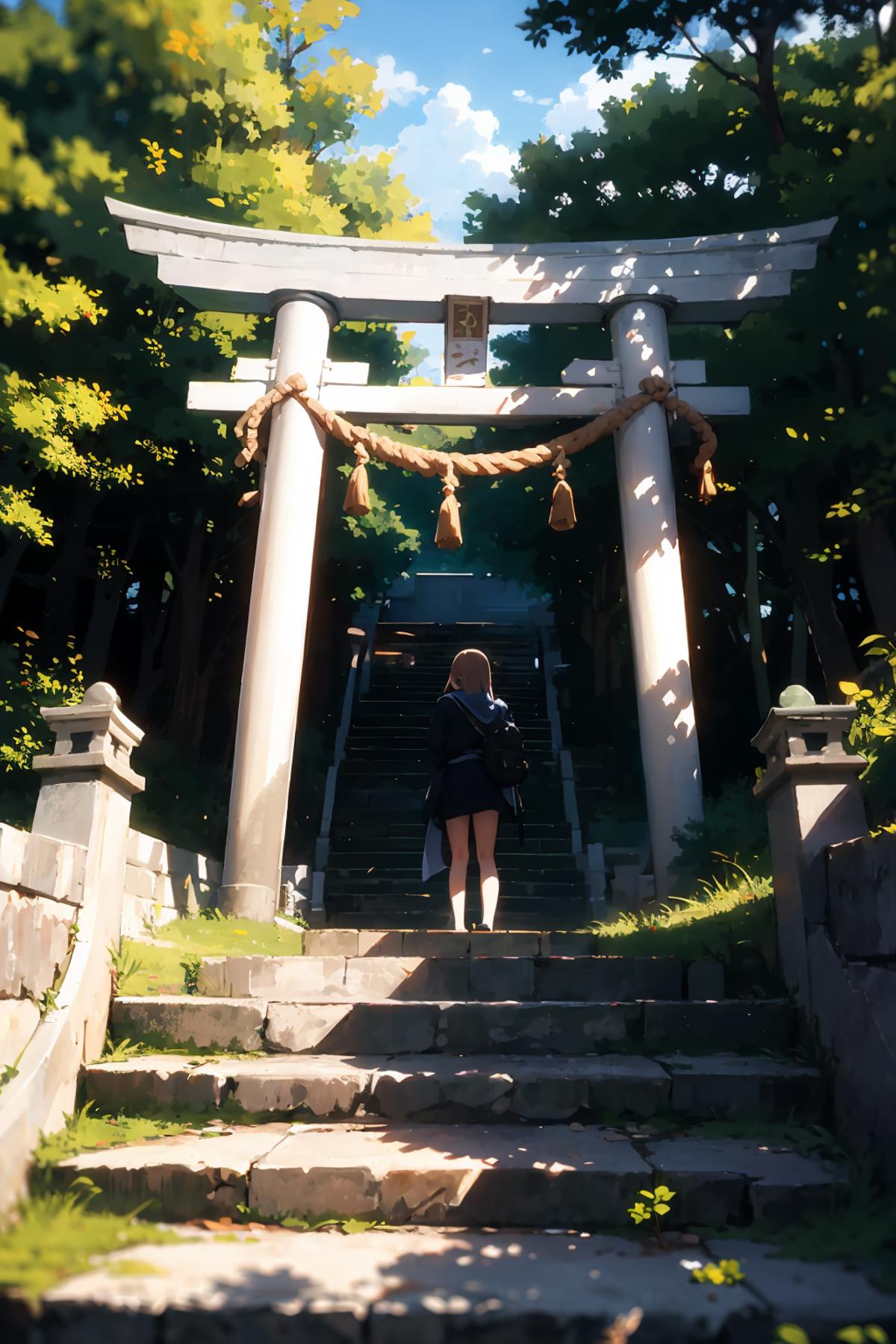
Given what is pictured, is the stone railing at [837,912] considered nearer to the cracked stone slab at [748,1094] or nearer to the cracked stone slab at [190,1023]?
the cracked stone slab at [748,1094]

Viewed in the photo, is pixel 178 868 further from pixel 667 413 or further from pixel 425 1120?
pixel 667 413

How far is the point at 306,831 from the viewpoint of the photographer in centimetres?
1477

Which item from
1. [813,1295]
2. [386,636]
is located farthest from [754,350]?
[386,636]

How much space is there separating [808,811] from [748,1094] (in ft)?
4.34

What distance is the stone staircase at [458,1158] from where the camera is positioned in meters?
2.45

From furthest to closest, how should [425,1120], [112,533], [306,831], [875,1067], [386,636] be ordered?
[386,636]
[306,831]
[112,533]
[425,1120]
[875,1067]

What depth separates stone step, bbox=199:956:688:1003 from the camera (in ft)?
17.1

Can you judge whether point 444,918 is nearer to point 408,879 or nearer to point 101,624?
point 408,879

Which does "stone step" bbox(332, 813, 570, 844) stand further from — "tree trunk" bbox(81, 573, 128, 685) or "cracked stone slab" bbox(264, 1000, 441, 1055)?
"cracked stone slab" bbox(264, 1000, 441, 1055)

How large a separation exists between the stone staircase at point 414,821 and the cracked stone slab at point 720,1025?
19.2 ft

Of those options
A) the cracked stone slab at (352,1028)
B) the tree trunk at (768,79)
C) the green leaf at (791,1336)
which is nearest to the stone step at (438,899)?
the cracked stone slab at (352,1028)

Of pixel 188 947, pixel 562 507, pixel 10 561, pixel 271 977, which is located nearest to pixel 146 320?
pixel 10 561

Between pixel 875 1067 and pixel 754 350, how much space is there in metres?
8.01

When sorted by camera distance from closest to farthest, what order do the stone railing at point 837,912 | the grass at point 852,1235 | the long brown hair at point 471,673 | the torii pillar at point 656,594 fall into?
the grass at point 852,1235 < the stone railing at point 837,912 < the long brown hair at point 471,673 < the torii pillar at point 656,594
